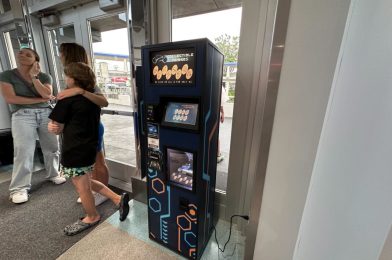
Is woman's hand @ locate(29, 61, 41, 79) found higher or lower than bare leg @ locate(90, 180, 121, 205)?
higher

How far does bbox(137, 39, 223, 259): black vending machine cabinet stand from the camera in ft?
3.07

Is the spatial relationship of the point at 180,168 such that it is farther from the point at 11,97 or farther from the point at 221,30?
the point at 11,97

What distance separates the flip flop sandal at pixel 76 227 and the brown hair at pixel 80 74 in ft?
3.98

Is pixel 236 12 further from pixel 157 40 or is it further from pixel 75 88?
pixel 75 88

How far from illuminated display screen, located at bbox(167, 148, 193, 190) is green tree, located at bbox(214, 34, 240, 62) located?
903mm

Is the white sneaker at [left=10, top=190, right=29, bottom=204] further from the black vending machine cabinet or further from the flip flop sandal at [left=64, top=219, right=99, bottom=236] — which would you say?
the black vending machine cabinet

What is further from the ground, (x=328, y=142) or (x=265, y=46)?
(x=265, y=46)

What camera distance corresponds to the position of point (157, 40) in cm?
156

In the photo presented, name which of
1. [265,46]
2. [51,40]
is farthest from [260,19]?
[51,40]

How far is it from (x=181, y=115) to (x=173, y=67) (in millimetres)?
285

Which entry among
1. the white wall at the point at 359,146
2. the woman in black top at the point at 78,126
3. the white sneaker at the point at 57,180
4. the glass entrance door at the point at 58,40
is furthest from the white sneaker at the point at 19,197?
the white wall at the point at 359,146

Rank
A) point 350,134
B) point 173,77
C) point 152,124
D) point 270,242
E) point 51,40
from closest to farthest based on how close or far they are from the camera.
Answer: point 350,134 < point 270,242 < point 173,77 < point 152,124 < point 51,40

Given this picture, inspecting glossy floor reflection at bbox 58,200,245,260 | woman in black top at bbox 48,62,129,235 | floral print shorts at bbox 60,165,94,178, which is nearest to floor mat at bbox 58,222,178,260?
glossy floor reflection at bbox 58,200,245,260

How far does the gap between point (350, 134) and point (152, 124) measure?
0.97 metres
